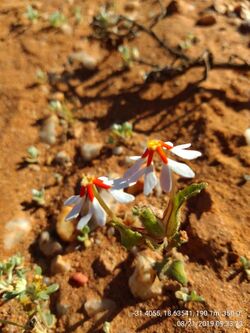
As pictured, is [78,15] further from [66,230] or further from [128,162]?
[66,230]

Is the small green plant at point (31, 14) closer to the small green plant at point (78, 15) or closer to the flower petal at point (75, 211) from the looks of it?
the small green plant at point (78, 15)

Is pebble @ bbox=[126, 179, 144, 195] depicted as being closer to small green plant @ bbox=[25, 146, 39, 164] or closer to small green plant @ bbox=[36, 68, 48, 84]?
small green plant @ bbox=[25, 146, 39, 164]

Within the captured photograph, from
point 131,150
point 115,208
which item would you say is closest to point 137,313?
point 115,208

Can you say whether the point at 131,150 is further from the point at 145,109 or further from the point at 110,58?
the point at 110,58

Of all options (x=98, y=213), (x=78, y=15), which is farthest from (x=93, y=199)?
(x=78, y=15)

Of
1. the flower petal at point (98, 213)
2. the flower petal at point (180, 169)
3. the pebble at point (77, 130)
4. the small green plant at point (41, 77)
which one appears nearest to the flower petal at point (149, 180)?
the flower petal at point (180, 169)

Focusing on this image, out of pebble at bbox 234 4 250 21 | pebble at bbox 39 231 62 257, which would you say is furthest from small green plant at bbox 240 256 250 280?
pebble at bbox 234 4 250 21
